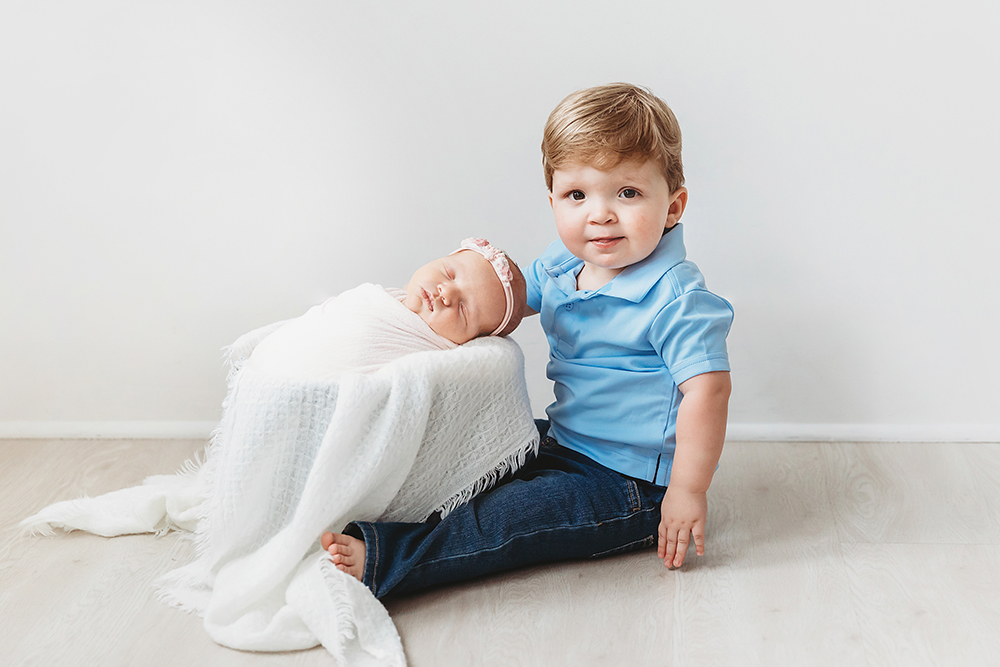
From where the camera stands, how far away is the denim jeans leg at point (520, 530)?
3.55 ft

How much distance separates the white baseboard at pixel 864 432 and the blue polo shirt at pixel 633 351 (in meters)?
0.48

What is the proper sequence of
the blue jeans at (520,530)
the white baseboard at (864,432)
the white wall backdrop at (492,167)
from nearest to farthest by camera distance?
the blue jeans at (520,530)
the white wall backdrop at (492,167)
the white baseboard at (864,432)

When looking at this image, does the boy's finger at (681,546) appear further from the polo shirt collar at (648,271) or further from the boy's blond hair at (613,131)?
the boy's blond hair at (613,131)

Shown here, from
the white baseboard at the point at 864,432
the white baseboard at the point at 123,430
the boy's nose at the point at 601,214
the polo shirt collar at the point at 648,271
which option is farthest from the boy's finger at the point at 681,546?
the white baseboard at the point at 123,430

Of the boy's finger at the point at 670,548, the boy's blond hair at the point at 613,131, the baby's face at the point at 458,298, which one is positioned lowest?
the boy's finger at the point at 670,548

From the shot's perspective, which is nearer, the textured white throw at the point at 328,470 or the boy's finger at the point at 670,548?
the textured white throw at the point at 328,470

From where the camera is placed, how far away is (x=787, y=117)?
1484 millimetres

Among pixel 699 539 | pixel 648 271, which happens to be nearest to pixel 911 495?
pixel 699 539

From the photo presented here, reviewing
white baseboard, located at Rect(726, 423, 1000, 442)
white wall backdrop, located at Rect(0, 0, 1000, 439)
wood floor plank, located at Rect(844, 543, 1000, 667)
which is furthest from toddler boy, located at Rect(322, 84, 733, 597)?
white baseboard, located at Rect(726, 423, 1000, 442)

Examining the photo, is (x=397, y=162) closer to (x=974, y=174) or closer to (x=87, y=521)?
(x=87, y=521)

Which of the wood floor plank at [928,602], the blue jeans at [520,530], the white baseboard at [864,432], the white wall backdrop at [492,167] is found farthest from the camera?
the white baseboard at [864,432]

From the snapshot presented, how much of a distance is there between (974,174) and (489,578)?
3.56ft

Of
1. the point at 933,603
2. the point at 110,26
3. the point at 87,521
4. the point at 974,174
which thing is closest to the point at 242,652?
the point at 87,521

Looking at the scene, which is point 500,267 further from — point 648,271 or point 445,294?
point 648,271
